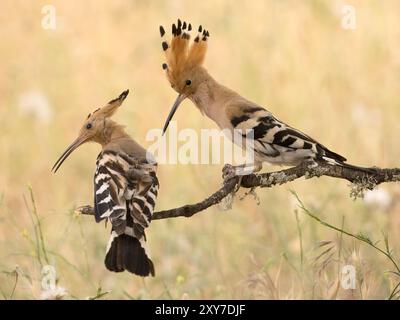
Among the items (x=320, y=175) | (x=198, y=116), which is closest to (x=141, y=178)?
(x=320, y=175)

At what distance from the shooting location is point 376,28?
538 cm

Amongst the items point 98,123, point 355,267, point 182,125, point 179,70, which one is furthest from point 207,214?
point 355,267

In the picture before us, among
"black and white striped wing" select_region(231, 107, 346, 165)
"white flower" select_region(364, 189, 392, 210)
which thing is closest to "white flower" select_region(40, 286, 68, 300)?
"black and white striped wing" select_region(231, 107, 346, 165)

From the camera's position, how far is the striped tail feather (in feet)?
7.81

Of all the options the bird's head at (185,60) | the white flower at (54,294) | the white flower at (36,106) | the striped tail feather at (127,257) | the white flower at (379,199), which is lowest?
the white flower at (54,294)

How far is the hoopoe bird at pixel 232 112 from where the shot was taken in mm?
2496

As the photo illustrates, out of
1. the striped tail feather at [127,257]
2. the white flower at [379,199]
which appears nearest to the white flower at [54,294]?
the striped tail feather at [127,257]

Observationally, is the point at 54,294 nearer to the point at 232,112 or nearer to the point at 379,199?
the point at 232,112

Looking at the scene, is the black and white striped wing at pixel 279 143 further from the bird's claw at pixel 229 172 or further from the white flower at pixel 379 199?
the white flower at pixel 379 199

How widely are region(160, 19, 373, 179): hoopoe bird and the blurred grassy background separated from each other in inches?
16.9

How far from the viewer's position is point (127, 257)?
2.40 m

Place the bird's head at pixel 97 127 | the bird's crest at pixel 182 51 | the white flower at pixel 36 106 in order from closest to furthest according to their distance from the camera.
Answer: the bird's crest at pixel 182 51 → the bird's head at pixel 97 127 → the white flower at pixel 36 106

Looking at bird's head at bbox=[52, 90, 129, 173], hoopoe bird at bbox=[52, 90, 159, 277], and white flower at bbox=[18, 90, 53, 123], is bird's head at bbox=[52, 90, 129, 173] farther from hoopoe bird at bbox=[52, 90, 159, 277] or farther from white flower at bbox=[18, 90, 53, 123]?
white flower at bbox=[18, 90, 53, 123]
